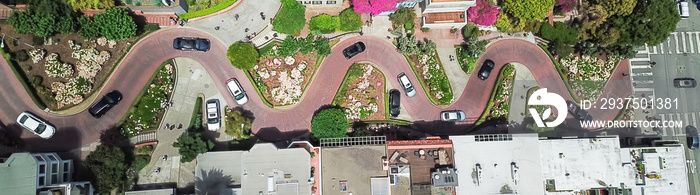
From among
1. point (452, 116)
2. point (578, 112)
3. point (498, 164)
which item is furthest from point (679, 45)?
point (498, 164)

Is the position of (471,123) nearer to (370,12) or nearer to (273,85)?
(370,12)

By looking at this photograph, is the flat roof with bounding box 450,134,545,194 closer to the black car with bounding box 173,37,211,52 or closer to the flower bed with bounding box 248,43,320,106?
the flower bed with bounding box 248,43,320,106

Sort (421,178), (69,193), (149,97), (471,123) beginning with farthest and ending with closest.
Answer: (471,123), (149,97), (421,178), (69,193)

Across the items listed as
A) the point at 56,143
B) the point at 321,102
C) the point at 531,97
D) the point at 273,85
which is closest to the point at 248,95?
the point at 273,85

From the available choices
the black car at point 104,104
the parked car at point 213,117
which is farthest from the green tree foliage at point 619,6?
the black car at point 104,104

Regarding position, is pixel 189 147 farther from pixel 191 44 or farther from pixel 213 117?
pixel 191 44

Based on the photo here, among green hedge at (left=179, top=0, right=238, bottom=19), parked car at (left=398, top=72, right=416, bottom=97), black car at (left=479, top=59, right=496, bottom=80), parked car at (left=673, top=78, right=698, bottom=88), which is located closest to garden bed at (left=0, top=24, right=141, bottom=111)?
green hedge at (left=179, top=0, right=238, bottom=19)
